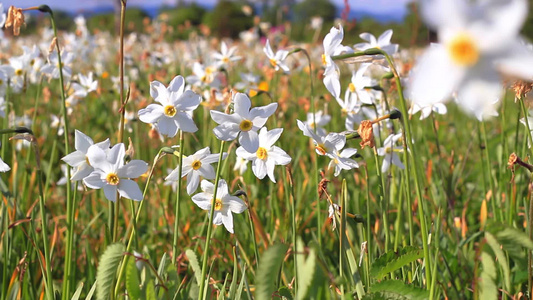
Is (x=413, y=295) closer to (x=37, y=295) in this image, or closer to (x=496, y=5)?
(x=496, y=5)

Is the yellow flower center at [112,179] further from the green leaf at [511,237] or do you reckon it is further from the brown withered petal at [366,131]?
the green leaf at [511,237]

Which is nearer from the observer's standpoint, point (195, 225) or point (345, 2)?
point (195, 225)

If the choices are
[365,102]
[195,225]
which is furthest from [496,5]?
[195,225]

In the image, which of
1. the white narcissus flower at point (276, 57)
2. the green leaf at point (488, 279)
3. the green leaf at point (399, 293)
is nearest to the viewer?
the green leaf at point (488, 279)

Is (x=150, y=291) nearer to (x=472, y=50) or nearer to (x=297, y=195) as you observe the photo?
(x=472, y=50)

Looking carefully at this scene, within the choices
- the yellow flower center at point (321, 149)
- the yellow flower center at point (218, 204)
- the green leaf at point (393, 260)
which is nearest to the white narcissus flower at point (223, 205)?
the yellow flower center at point (218, 204)

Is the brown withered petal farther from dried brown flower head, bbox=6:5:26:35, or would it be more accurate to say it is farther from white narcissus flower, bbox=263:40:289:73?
dried brown flower head, bbox=6:5:26:35
